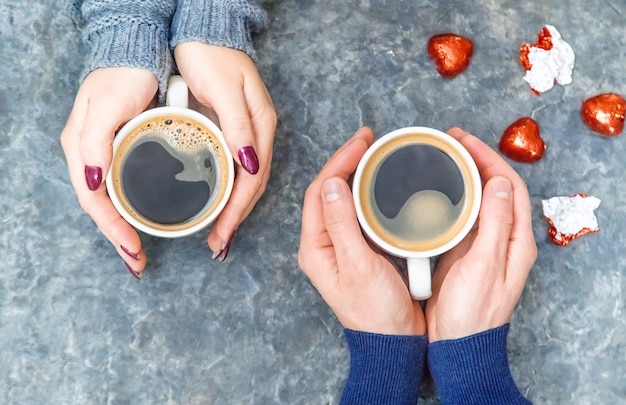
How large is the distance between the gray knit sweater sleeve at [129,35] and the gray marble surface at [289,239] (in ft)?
0.40

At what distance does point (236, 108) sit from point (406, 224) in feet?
0.73

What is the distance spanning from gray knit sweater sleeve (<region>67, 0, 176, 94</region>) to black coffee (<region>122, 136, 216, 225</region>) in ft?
0.27

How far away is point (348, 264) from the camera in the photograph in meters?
0.77

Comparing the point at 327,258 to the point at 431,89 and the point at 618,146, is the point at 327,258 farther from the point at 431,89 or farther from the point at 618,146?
the point at 618,146

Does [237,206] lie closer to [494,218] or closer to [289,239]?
[289,239]

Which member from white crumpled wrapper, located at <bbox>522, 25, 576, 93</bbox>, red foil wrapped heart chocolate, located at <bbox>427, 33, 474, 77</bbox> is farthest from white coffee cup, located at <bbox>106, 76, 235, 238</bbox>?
white crumpled wrapper, located at <bbox>522, 25, 576, 93</bbox>

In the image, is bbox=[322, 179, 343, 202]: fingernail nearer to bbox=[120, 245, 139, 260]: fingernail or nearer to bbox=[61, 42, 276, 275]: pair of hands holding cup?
bbox=[61, 42, 276, 275]: pair of hands holding cup

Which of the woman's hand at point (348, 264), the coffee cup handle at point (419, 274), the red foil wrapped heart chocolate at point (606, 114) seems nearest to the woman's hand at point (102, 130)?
the woman's hand at point (348, 264)

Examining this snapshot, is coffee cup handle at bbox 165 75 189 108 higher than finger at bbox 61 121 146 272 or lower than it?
higher

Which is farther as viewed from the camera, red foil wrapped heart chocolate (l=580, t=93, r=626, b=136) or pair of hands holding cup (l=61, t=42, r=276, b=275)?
red foil wrapped heart chocolate (l=580, t=93, r=626, b=136)

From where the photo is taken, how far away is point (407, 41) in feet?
3.10

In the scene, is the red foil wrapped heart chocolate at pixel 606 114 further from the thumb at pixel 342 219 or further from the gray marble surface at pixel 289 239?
the thumb at pixel 342 219

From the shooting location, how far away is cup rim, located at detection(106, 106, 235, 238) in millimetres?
748

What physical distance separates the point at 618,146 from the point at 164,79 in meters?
0.59
